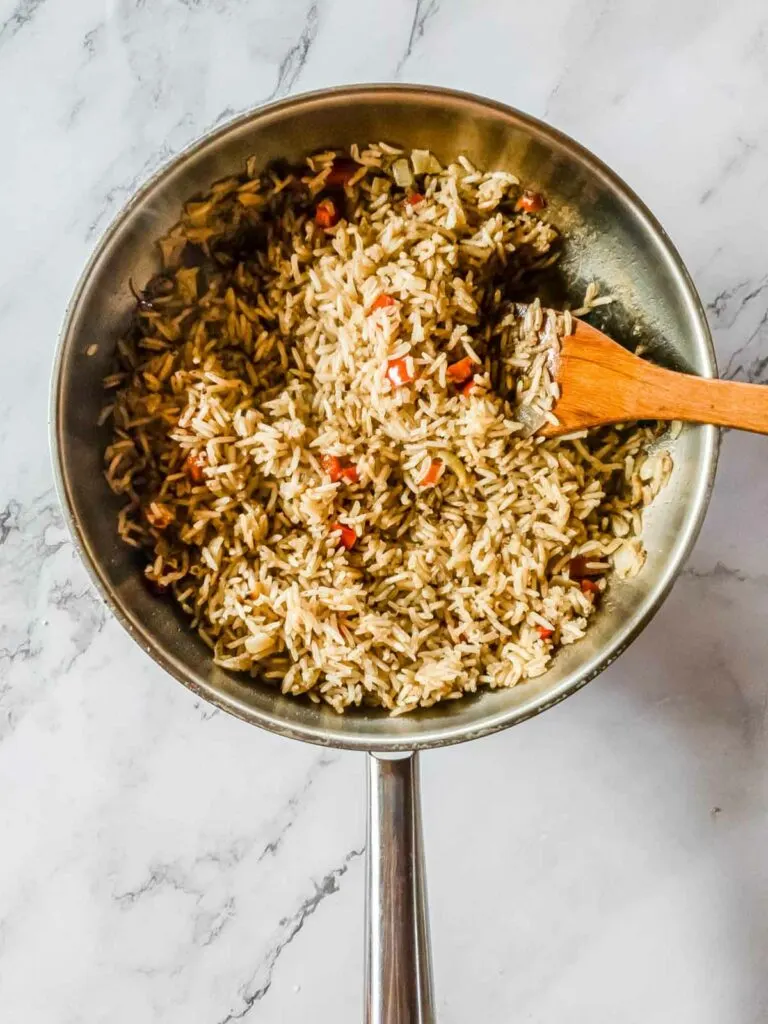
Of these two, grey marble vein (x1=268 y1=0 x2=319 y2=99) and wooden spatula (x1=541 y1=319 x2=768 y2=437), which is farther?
grey marble vein (x1=268 y1=0 x2=319 y2=99)

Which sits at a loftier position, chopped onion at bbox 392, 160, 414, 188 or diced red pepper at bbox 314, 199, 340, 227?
chopped onion at bbox 392, 160, 414, 188

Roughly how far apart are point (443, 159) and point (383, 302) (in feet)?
0.76

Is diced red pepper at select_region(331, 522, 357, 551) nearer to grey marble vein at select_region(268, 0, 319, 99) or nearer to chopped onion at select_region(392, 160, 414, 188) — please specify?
chopped onion at select_region(392, 160, 414, 188)

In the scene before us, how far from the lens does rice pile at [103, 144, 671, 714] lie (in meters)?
1.25

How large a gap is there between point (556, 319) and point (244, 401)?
43 centimetres

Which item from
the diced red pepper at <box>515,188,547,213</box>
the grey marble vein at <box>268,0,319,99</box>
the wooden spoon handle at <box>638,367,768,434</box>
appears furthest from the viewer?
the grey marble vein at <box>268,0,319,99</box>

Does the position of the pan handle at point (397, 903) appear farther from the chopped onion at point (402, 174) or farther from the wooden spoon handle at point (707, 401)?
the chopped onion at point (402, 174)

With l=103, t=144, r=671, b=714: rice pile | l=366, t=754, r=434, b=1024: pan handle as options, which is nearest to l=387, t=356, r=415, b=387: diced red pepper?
l=103, t=144, r=671, b=714: rice pile

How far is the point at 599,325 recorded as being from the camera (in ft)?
4.36

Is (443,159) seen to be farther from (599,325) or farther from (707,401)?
(707,401)

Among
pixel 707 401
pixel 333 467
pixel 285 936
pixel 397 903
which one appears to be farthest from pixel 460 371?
pixel 285 936

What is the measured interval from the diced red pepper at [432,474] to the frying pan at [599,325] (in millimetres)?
286

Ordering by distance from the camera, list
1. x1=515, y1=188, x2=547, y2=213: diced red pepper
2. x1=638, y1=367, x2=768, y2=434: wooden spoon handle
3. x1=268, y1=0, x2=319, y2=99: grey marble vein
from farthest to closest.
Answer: x1=268, y1=0, x2=319, y2=99: grey marble vein, x1=515, y1=188, x2=547, y2=213: diced red pepper, x1=638, y1=367, x2=768, y2=434: wooden spoon handle

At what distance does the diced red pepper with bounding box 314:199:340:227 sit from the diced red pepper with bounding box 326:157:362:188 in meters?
0.03
